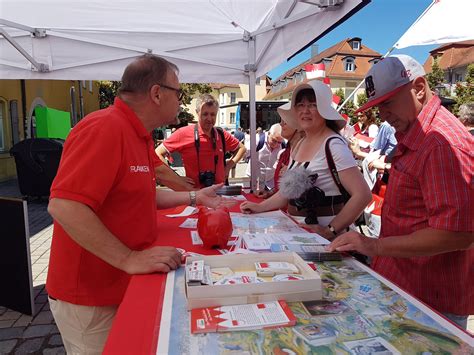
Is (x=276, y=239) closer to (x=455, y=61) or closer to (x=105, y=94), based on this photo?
(x=105, y=94)

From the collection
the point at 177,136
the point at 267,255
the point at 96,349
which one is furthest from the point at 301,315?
the point at 177,136

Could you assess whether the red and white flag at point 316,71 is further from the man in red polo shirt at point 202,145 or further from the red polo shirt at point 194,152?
the red polo shirt at point 194,152

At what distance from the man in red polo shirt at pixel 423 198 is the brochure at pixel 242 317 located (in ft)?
2.01

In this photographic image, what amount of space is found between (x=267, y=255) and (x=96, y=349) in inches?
36.7

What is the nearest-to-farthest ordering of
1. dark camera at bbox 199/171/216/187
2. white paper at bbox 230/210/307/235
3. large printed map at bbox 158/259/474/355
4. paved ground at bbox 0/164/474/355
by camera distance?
1. large printed map at bbox 158/259/474/355
2. white paper at bbox 230/210/307/235
3. paved ground at bbox 0/164/474/355
4. dark camera at bbox 199/171/216/187

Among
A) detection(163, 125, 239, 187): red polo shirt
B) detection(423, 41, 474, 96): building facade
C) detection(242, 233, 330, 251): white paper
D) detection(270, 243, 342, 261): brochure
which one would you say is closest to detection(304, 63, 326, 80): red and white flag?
detection(163, 125, 239, 187): red polo shirt

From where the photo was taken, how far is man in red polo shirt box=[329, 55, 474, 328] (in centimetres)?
132

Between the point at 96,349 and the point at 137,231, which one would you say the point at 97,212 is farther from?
the point at 96,349

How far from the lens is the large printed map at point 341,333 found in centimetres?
91

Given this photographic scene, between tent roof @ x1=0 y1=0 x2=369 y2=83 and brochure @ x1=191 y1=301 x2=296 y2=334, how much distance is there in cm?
296

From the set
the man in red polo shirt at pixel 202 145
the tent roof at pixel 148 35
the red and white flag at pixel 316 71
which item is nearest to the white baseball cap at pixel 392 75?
the tent roof at pixel 148 35

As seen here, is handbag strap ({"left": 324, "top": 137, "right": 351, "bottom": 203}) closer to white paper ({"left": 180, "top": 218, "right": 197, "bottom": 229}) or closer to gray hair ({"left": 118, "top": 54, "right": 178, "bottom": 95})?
white paper ({"left": 180, "top": 218, "right": 197, "bottom": 229})

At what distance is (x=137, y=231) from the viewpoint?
1707mm

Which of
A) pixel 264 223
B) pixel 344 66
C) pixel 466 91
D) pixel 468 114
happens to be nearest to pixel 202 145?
pixel 264 223
